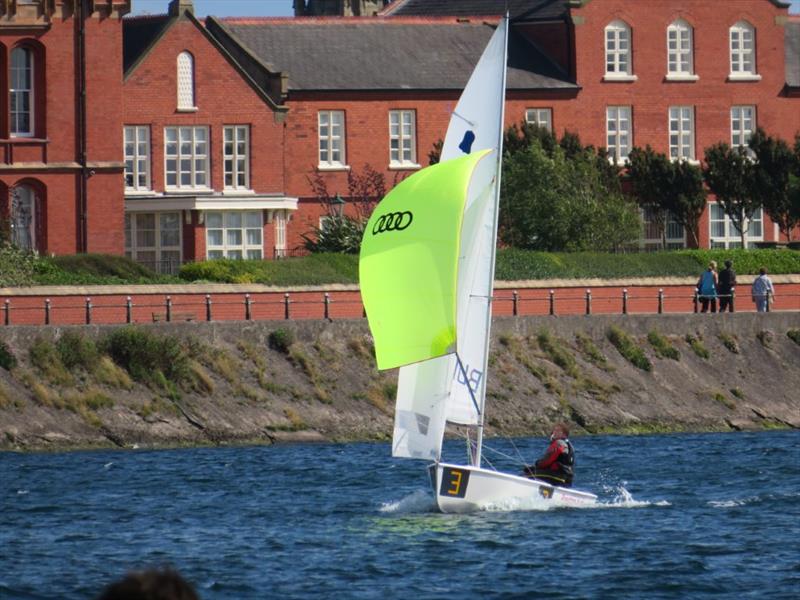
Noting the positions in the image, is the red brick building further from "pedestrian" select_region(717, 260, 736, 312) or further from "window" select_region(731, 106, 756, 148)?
"window" select_region(731, 106, 756, 148)

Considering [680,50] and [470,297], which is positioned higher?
[680,50]

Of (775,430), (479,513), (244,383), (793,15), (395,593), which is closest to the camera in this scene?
(395,593)

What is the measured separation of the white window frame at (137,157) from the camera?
62500mm

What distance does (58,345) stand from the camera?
4084 centimetres

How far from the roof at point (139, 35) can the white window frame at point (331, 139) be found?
20.4 feet

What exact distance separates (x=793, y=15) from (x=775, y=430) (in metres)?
32.3

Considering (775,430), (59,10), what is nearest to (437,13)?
(59,10)

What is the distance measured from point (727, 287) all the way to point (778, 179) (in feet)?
47.9

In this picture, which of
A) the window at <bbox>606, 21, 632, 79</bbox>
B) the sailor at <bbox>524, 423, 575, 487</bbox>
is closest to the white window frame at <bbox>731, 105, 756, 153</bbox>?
the window at <bbox>606, 21, 632, 79</bbox>

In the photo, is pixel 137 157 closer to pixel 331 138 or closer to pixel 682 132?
pixel 331 138

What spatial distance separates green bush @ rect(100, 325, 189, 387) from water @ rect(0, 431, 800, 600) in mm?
2785

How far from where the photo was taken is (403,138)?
68.0m

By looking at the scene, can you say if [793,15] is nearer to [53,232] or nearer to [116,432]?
[53,232]

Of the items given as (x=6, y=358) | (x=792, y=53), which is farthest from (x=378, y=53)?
(x=6, y=358)
